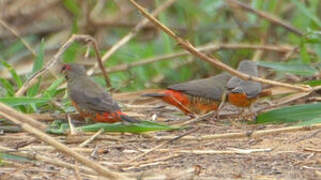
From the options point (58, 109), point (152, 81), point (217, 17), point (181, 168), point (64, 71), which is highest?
point (217, 17)

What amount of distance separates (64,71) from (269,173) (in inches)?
97.5

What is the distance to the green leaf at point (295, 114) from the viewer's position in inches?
197

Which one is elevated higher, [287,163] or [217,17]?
[217,17]

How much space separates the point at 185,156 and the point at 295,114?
1235 millimetres

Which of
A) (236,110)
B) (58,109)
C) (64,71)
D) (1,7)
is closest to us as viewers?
(58,109)

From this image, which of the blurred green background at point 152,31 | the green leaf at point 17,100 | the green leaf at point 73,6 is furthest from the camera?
the green leaf at point 73,6

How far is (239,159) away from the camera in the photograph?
159 inches

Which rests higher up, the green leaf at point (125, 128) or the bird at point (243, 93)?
the bird at point (243, 93)

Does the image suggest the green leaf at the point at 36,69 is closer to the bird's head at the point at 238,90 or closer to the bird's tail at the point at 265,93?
the bird's head at the point at 238,90

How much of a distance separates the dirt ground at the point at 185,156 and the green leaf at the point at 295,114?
0.32 m

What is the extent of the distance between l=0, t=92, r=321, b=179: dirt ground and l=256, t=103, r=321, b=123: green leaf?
323 mm

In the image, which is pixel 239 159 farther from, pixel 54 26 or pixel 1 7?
pixel 54 26

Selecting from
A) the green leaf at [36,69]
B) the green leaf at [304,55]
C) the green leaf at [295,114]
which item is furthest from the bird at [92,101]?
the green leaf at [304,55]

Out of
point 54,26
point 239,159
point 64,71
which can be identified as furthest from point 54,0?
point 239,159
